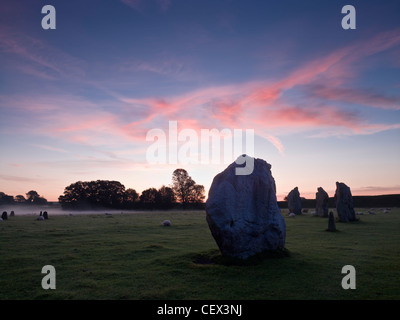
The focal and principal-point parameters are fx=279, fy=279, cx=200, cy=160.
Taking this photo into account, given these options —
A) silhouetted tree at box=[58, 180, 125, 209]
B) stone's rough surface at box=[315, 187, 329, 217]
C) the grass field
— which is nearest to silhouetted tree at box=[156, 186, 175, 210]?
silhouetted tree at box=[58, 180, 125, 209]

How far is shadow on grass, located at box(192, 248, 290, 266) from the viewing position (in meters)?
11.0

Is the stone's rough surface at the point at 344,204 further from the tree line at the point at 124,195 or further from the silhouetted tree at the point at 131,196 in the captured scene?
the silhouetted tree at the point at 131,196

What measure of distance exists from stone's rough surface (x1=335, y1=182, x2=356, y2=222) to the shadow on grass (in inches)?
805

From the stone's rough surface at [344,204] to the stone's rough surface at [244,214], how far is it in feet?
66.5

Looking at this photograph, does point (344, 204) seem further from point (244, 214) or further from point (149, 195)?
point (149, 195)

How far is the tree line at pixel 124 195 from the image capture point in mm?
83062

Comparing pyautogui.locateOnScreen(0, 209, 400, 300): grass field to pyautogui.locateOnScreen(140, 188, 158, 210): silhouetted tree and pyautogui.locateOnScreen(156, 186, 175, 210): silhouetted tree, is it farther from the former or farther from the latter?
pyautogui.locateOnScreen(140, 188, 158, 210): silhouetted tree

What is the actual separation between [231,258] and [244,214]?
1862 mm

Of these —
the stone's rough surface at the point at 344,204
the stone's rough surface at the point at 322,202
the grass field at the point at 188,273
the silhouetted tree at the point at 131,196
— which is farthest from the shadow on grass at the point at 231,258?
the silhouetted tree at the point at 131,196

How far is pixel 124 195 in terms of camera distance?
92688mm

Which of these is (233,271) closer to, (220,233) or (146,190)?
(220,233)

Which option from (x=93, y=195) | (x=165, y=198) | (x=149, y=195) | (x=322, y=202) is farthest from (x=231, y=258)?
(x=93, y=195)
